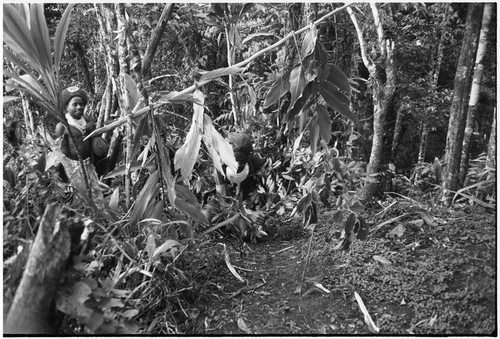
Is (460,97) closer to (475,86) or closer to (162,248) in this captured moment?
(475,86)

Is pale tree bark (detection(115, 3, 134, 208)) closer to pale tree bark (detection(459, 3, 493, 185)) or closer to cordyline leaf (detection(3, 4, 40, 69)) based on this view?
cordyline leaf (detection(3, 4, 40, 69))

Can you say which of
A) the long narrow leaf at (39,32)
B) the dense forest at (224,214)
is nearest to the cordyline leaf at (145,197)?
the dense forest at (224,214)

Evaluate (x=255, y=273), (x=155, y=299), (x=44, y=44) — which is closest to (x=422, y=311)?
(x=255, y=273)

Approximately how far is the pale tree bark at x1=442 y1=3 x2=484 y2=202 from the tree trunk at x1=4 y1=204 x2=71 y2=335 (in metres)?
1.81

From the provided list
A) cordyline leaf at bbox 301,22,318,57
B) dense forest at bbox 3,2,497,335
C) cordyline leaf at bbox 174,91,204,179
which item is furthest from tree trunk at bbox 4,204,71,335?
cordyline leaf at bbox 301,22,318,57

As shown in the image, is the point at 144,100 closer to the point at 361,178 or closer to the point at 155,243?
the point at 155,243

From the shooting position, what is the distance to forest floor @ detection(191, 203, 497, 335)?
4.99 ft

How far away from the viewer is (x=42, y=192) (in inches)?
64.2

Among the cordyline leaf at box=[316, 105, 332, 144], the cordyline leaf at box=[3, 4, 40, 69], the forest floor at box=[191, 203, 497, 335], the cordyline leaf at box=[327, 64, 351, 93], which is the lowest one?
the forest floor at box=[191, 203, 497, 335]

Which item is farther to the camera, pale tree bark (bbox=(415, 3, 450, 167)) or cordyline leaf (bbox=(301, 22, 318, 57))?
pale tree bark (bbox=(415, 3, 450, 167))

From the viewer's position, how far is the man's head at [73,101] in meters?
2.43

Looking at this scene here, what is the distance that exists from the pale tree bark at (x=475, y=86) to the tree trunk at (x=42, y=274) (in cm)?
187

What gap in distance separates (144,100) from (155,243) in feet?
2.18

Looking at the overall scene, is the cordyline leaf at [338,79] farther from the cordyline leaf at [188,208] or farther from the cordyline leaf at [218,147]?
the cordyline leaf at [188,208]
